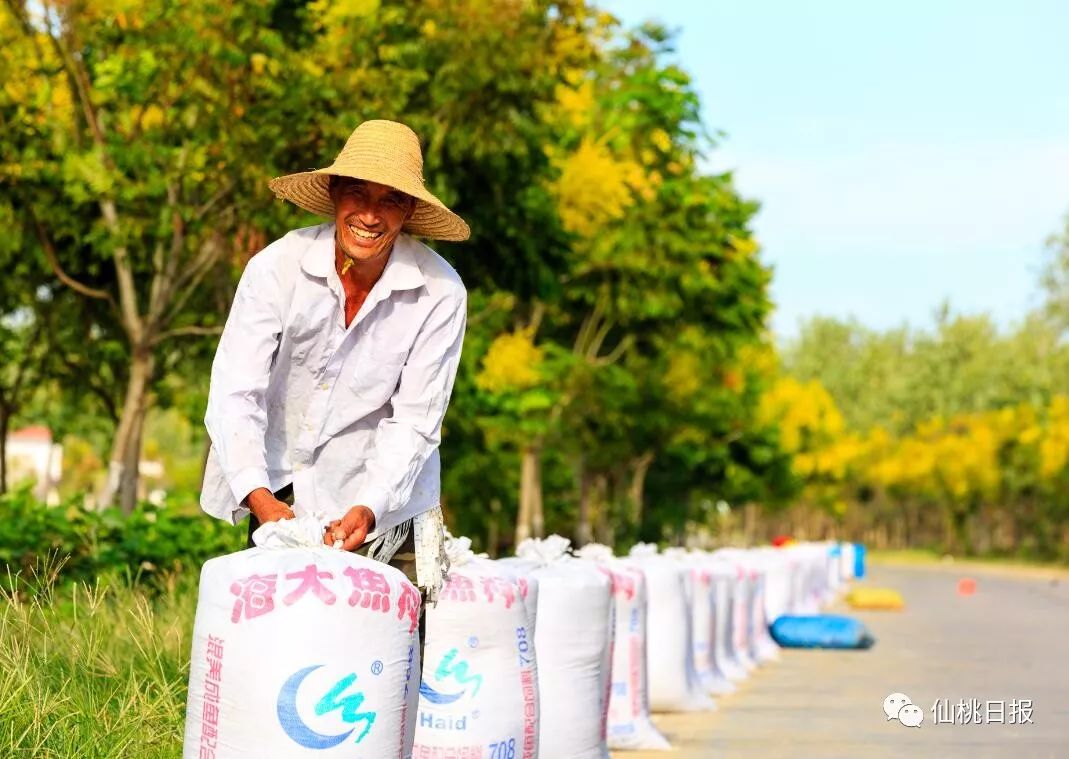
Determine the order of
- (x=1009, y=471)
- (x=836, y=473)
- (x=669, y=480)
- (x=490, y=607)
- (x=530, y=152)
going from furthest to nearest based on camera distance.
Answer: (x=1009, y=471) < (x=836, y=473) < (x=669, y=480) < (x=530, y=152) < (x=490, y=607)

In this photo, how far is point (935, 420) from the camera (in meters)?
90.1

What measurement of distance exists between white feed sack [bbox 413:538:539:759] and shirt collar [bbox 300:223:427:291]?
5.26 feet

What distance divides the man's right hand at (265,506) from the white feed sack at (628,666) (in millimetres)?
4746

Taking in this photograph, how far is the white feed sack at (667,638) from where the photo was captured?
11523 millimetres

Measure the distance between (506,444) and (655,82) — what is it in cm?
774

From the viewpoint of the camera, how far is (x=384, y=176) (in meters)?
5.22

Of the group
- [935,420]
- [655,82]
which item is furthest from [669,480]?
[935,420]

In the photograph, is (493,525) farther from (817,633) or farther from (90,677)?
(90,677)

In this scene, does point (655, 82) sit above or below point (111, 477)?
above

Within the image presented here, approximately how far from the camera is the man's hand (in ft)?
16.4

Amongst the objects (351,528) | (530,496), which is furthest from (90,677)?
(530,496)

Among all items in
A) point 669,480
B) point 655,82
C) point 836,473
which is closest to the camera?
point 655,82

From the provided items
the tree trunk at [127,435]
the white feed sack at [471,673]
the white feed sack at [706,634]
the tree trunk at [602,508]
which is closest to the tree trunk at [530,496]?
the tree trunk at [602,508]

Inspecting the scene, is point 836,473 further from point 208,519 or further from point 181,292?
point 208,519
